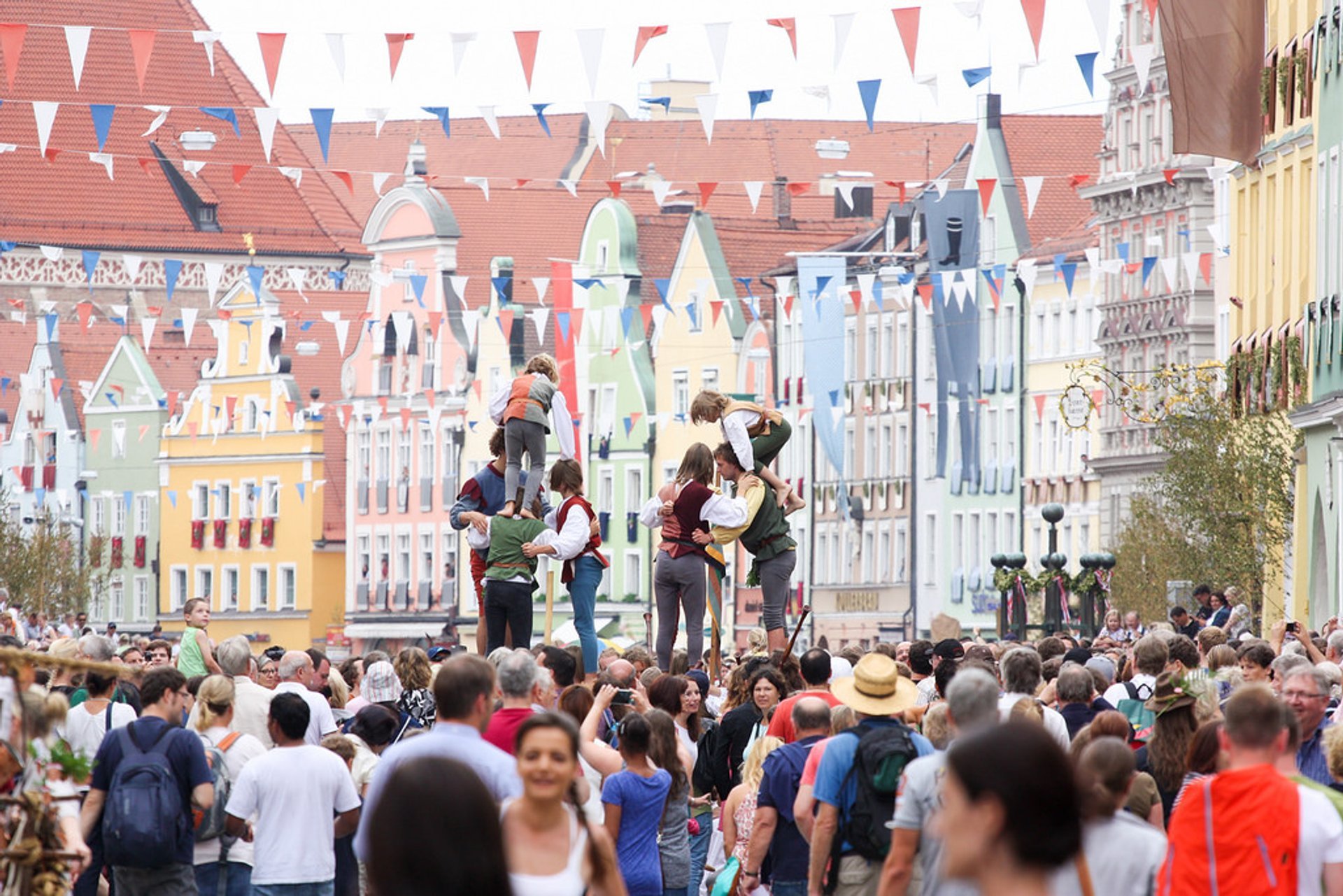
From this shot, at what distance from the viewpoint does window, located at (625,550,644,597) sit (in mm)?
92438

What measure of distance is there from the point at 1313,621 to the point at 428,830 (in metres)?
34.7

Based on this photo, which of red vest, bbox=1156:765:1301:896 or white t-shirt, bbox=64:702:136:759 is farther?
white t-shirt, bbox=64:702:136:759

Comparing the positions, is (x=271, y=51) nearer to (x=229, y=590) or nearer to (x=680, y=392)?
(x=680, y=392)

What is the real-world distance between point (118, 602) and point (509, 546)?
90.5 m

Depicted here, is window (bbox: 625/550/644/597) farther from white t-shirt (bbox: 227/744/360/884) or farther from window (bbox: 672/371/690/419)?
white t-shirt (bbox: 227/744/360/884)

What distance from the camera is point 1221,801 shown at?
9.59 meters

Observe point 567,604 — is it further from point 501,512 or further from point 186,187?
point 501,512

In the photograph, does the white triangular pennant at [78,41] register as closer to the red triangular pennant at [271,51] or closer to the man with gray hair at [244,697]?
the red triangular pennant at [271,51]

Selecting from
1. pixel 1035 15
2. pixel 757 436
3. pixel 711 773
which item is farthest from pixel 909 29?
pixel 711 773

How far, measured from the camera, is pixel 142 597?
107938mm

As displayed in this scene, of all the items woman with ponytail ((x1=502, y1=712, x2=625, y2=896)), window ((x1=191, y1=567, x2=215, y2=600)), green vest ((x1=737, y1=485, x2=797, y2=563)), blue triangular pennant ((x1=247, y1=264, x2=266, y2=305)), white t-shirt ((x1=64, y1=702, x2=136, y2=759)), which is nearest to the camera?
woman with ponytail ((x1=502, y1=712, x2=625, y2=896))

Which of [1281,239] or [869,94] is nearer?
[869,94]

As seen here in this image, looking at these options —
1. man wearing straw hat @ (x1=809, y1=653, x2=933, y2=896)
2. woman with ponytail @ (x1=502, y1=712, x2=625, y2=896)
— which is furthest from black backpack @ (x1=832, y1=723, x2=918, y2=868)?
woman with ponytail @ (x1=502, y1=712, x2=625, y2=896)

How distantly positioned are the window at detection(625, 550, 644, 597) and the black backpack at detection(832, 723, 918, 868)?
264 ft
